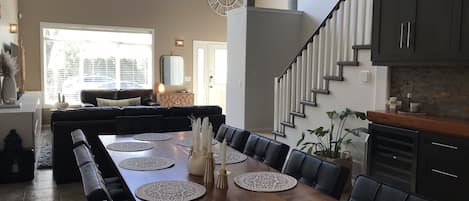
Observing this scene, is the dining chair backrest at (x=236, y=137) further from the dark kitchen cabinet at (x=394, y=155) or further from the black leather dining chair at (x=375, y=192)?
the black leather dining chair at (x=375, y=192)

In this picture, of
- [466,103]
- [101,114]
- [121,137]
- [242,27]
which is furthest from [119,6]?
[466,103]

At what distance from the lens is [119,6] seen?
9.09 metres

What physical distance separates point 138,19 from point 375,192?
27.7 ft

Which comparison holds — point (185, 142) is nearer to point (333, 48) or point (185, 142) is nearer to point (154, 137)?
point (154, 137)

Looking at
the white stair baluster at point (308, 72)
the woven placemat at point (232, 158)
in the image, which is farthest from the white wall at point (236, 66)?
the woven placemat at point (232, 158)

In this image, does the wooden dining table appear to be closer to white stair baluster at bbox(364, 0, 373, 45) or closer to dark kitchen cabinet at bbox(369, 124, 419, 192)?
dark kitchen cabinet at bbox(369, 124, 419, 192)

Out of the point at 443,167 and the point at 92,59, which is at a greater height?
the point at 92,59

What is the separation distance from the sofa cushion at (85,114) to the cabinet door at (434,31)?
10.7ft

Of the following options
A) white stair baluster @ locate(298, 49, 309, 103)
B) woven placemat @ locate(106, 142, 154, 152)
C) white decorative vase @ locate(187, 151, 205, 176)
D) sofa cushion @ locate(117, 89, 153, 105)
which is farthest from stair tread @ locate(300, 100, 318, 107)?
sofa cushion @ locate(117, 89, 153, 105)

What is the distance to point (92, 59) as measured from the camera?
29.9 feet

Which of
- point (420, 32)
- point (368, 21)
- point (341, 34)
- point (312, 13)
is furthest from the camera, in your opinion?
point (312, 13)

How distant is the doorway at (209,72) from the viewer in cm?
1004

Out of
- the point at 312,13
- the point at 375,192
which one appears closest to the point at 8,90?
the point at 375,192

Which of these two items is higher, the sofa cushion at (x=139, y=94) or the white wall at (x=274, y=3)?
the white wall at (x=274, y=3)
